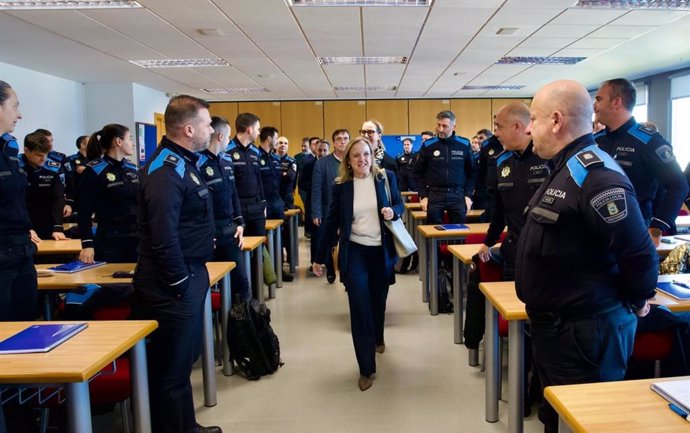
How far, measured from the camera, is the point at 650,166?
3.03 meters

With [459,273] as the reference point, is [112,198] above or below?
above

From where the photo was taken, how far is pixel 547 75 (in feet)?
30.7

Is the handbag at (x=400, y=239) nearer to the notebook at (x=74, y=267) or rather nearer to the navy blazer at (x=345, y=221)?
the navy blazer at (x=345, y=221)

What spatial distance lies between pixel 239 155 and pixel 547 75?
6.91 metres

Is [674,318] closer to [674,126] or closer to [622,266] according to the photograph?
[622,266]

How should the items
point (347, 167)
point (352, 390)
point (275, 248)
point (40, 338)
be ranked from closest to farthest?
point (40, 338) < point (352, 390) < point (347, 167) < point (275, 248)

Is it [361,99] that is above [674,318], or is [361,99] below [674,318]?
above

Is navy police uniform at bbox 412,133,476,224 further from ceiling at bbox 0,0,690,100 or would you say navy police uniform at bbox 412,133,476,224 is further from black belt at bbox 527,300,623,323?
black belt at bbox 527,300,623,323

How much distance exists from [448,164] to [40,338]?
412cm

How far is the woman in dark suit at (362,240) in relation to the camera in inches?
121

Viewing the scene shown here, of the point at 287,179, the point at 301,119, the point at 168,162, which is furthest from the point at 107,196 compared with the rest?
the point at 301,119

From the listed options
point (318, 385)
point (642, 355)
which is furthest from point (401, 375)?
point (642, 355)

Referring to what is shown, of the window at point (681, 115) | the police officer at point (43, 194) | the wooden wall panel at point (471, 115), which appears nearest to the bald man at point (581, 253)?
Result: the police officer at point (43, 194)

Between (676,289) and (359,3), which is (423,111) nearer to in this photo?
(359,3)
